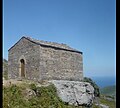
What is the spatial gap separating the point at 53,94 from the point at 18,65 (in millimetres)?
5265

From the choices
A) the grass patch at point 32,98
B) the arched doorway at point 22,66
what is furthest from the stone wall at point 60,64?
the grass patch at point 32,98

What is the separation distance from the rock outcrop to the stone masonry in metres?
1.34

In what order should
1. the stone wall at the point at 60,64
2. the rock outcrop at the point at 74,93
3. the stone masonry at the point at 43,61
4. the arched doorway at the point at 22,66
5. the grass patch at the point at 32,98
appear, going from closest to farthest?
the grass patch at the point at 32,98 → the rock outcrop at the point at 74,93 → the stone masonry at the point at 43,61 → the stone wall at the point at 60,64 → the arched doorway at the point at 22,66

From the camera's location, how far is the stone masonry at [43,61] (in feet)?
53.0

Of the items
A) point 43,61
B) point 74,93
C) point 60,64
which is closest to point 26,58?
point 43,61

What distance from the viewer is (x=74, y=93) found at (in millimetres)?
15594

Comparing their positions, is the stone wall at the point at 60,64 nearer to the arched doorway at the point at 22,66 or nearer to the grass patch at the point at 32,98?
the arched doorway at the point at 22,66

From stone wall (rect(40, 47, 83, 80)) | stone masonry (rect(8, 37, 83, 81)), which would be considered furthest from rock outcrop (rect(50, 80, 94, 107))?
stone masonry (rect(8, 37, 83, 81))

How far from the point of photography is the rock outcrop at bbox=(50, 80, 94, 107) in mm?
14516

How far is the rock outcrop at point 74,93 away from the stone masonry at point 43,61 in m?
1.34

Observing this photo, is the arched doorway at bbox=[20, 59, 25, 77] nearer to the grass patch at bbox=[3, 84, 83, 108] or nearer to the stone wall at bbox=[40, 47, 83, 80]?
the stone wall at bbox=[40, 47, 83, 80]

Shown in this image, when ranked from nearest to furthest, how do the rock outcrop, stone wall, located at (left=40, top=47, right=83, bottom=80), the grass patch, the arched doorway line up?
the grass patch
the rock outcrop
stone wall, located at (left=40, top=47, right=83, bottom=80)
the arched doorway

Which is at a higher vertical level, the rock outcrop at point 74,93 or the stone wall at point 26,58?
the stone wall at point 26,58
